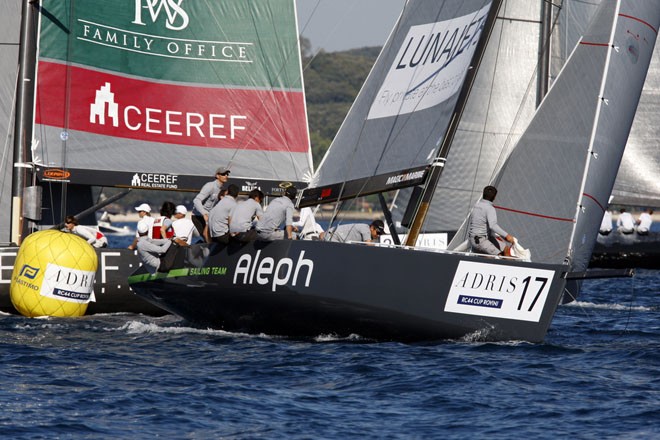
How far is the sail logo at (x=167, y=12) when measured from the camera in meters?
18.4

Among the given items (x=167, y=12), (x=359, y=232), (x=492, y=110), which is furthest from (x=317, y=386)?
(x=492, y=110)

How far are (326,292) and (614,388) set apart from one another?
3.15m

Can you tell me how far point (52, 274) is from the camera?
574 inches

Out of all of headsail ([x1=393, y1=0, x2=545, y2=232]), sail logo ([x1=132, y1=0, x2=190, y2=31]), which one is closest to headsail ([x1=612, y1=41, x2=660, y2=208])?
headsail ([x1=393, y1=0, x2=545, y2=232])

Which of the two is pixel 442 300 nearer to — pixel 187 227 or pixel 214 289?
pixel 214 289

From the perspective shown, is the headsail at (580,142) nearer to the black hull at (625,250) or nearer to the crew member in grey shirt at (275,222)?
the crew member in grey shirt at (275,222)

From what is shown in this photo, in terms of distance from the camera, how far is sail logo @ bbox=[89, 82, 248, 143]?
59.5ft

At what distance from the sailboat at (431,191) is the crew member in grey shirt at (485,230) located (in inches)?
18.2

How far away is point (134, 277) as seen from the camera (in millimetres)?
14438

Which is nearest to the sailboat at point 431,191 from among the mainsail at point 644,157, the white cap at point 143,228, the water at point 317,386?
the water at point 317,386

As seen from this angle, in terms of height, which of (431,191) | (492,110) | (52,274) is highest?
(492,110)

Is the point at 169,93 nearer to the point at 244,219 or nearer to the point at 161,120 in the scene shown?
the point at 161,120

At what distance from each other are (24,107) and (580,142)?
8316 mm

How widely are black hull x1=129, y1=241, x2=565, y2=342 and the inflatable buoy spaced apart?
2416mm
